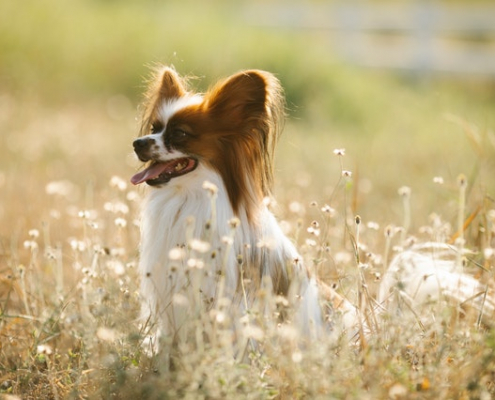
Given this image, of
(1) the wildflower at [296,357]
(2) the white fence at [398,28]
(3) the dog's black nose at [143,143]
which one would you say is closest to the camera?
(1) the wildflower at [296,357]

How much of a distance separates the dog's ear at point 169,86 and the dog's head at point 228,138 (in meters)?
0.16

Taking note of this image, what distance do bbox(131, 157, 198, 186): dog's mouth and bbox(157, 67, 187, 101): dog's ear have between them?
1.30ft

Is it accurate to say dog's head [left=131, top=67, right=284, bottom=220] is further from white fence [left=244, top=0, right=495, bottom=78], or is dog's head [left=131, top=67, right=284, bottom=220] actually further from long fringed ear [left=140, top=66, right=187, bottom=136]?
white fence [left=244, top=0, right=495, bottom=78]

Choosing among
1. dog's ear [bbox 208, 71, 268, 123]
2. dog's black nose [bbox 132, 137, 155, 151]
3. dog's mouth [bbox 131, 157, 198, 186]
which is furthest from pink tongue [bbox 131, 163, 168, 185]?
dog's ear [bbox 208, 71, 268, 123]

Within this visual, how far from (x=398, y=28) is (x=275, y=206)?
47.7 feet

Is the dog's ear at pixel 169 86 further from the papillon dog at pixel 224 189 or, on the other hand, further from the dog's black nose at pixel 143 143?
the dog's black nose at pixel 143 143

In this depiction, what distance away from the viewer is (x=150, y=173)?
13.1ft

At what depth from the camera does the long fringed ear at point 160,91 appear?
4.24 metres

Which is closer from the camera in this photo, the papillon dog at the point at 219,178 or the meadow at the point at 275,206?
the meadow at the point at 275,206

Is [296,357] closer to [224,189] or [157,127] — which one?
[224,189]

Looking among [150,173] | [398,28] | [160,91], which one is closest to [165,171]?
[150,173]

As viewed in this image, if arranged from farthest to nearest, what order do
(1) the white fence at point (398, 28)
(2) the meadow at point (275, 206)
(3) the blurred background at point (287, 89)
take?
1. (1) the white fence at point (398, 28)
2. (3) the blurred background at point (287, 89)
3. (2) the meadow at point (275, 206)

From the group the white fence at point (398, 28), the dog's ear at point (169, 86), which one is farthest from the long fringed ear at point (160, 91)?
the white fence at point (398, 28)

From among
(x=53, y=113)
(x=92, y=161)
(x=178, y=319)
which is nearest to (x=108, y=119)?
(x=53, y=113)
